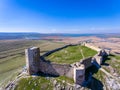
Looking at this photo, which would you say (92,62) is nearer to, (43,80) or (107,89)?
(107,89)

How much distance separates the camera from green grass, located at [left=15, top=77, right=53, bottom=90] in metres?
27.6

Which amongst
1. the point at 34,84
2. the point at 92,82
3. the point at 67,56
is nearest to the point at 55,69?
the point at 34,84

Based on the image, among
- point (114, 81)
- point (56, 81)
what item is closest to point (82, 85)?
point (56, 81)

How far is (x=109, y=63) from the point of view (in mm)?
36031

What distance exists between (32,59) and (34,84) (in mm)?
5720

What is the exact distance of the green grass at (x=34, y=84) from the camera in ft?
90.6

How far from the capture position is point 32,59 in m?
30.2

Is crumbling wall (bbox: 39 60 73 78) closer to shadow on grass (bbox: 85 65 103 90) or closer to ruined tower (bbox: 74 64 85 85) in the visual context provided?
ruined tower (bbox: 74 64 85 85)

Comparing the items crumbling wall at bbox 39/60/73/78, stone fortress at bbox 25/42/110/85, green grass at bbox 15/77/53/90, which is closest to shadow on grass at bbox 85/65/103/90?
stone fortress at bbox 25/42/110/85

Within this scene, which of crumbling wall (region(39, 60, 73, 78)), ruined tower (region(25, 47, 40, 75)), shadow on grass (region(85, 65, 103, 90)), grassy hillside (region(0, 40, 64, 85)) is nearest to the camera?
shadow on grass (region(85, 65, 103, 90))

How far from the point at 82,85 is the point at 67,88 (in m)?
3.27

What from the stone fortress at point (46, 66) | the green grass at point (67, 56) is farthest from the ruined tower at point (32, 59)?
the green grass at point (67, 56)

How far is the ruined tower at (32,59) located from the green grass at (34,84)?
86.2 inches

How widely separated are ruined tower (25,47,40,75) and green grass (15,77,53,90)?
2.19 m
